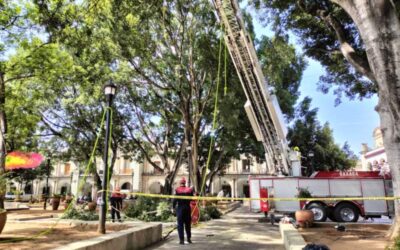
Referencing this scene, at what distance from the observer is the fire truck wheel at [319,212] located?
15.5 m

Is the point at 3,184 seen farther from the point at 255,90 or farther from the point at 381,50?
the point at 255,90

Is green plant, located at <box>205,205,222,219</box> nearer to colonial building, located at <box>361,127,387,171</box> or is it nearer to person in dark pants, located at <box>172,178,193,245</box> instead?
person in dark pants, located at <box>172,178,193,245</box>

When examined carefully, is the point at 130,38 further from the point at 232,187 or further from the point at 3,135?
the point at 232,187

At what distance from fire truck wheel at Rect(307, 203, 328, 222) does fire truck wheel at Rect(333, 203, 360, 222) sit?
56 cm

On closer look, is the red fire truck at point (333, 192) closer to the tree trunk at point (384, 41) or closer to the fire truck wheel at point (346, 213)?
the fire truck wheel at point (346, 213)

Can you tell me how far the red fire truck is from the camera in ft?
51.7

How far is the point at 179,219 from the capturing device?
928 centimetres

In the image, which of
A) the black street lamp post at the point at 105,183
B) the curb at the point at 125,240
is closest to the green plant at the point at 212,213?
the curb at the point at 125,240

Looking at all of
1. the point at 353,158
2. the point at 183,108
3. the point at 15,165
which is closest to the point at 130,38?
the point at 183,108

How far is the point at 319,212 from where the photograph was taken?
1559cm

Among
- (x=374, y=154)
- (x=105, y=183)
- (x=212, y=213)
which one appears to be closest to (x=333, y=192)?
(x=212, y=213)

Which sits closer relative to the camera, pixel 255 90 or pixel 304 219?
pixel 304 219

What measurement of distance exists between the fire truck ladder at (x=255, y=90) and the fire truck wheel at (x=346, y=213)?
2.92 m

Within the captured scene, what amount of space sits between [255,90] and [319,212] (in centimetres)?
642
